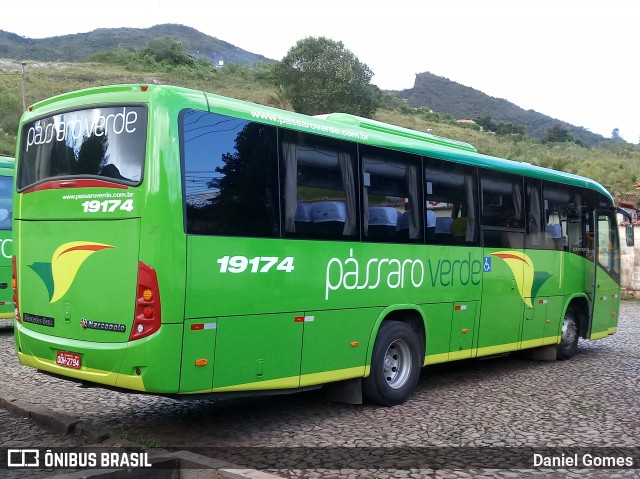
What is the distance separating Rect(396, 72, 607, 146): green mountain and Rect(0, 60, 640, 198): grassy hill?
31599mm

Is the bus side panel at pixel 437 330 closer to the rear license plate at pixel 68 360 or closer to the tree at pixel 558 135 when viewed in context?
the rear license plate at pixel 68 360

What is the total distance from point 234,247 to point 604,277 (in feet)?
29.0

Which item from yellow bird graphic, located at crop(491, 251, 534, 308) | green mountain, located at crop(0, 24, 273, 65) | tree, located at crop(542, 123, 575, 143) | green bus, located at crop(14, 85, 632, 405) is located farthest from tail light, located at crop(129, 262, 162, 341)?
green mountain, located at crop(0, 24, 273, 65)

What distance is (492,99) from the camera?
126250 mm

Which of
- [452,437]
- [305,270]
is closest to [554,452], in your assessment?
[452,437]

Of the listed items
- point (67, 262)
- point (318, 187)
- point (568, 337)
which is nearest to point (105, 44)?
point (568, 337)

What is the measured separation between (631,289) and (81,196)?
2195cm

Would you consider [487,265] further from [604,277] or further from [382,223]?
[604,277]

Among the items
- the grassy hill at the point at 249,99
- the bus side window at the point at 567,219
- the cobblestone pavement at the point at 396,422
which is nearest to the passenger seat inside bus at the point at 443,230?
the cobblestone pavement at the point at 396,422

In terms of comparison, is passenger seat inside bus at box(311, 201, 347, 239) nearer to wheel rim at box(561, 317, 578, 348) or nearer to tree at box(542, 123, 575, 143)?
wheel rim at box(561, 317, 578, 348)

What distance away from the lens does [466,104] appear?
122062 mm

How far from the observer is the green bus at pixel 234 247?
6.14 metres

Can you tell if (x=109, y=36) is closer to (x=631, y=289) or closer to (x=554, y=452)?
(x=631, y=289)

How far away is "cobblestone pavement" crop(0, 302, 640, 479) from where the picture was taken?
20.5 feet
